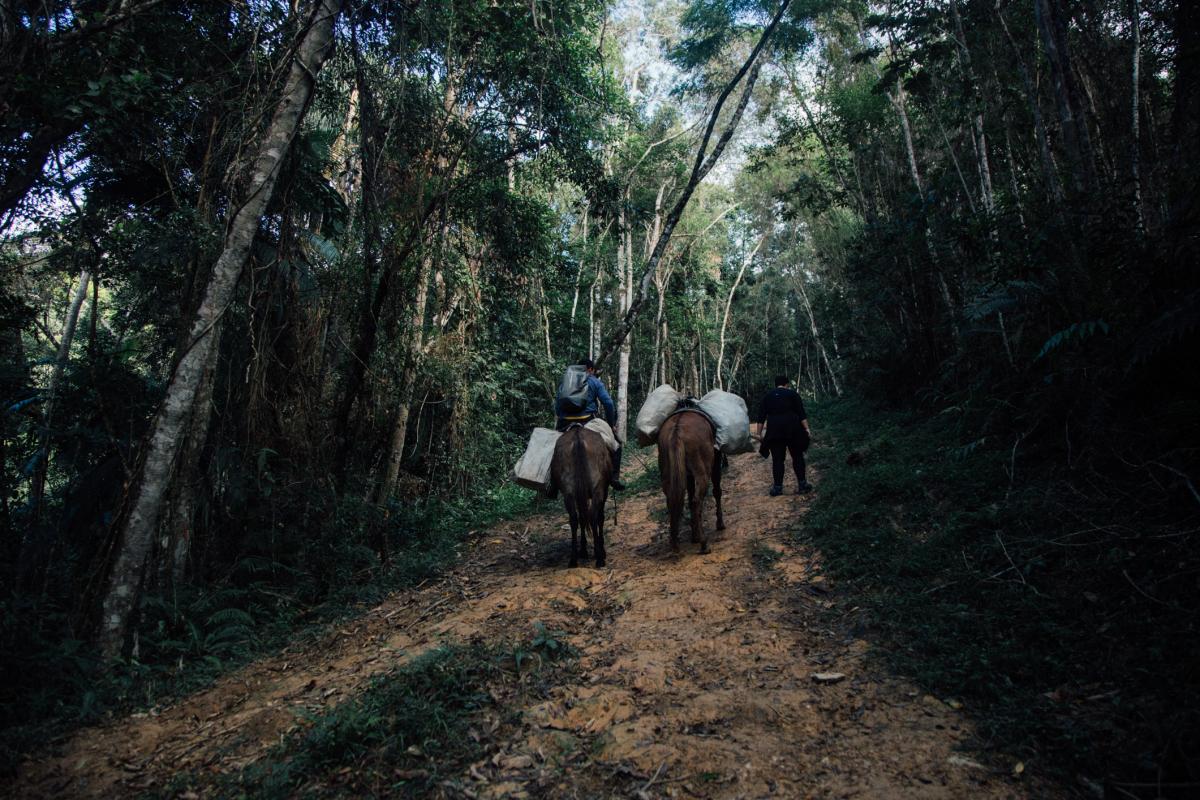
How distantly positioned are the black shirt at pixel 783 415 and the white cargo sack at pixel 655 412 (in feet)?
7.19

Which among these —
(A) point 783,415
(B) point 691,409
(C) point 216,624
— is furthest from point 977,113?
(C) point 216,624

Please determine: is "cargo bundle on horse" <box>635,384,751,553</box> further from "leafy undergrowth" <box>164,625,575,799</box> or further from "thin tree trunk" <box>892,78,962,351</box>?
"thin tree trunk" <box>892,78,962,351</box>

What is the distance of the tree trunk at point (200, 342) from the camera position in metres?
4.59

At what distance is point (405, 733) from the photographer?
312 cm

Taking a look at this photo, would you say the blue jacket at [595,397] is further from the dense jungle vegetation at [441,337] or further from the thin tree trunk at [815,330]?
the thin tree trunk at [815,330]

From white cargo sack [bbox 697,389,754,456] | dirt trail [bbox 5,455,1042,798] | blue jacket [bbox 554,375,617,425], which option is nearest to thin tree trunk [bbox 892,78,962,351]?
white cargo sack [bbox 697,389,754,456]

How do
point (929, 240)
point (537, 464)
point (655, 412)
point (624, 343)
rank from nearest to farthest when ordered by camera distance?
point (537, 464), point (655, 412), point (929, 240), point (624, 343)

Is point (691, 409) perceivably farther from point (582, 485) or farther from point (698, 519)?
point (582, 485)

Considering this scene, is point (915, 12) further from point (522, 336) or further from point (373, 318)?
point (373, 318)

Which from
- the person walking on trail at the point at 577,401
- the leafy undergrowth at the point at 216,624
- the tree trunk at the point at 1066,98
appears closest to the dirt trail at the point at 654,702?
the leafy undergrowth at the point at 216,624

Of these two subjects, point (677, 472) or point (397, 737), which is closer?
point (397, 737)

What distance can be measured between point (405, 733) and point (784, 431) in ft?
22.7

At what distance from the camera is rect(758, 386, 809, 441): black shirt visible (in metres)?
8.59

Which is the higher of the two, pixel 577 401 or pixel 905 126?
pixel 905 126
